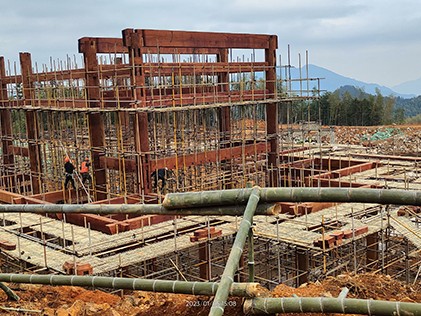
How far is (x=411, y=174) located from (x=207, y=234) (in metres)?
9.77

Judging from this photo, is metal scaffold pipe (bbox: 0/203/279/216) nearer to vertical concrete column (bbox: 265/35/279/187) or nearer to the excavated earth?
the excavated earth

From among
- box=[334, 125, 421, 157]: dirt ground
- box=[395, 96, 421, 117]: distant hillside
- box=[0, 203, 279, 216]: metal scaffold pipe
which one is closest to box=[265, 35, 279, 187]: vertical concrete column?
box=[0, 203, 279, 216]: metal scaffold pipe

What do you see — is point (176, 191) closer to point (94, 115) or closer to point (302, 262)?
point (94, 115)

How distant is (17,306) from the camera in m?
4.84

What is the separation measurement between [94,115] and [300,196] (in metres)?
13.8

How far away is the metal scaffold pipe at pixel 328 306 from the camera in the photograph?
2.46 m

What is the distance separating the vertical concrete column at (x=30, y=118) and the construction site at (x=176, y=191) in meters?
0.04

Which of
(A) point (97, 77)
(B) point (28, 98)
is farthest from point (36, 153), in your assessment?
(A) point (97, 77)

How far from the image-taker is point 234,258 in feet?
8.73

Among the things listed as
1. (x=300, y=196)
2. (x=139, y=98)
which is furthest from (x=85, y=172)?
(x=300, y=196)

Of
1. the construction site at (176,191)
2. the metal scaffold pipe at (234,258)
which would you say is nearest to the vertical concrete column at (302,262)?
the construction site at (176,191)

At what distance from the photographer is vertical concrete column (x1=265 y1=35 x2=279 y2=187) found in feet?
61.1

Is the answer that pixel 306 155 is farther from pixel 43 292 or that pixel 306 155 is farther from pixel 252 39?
pixel 43 292

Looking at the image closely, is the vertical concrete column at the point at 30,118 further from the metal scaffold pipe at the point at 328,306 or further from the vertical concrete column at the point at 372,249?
the metal scaffold pipe at the point at 328,306
